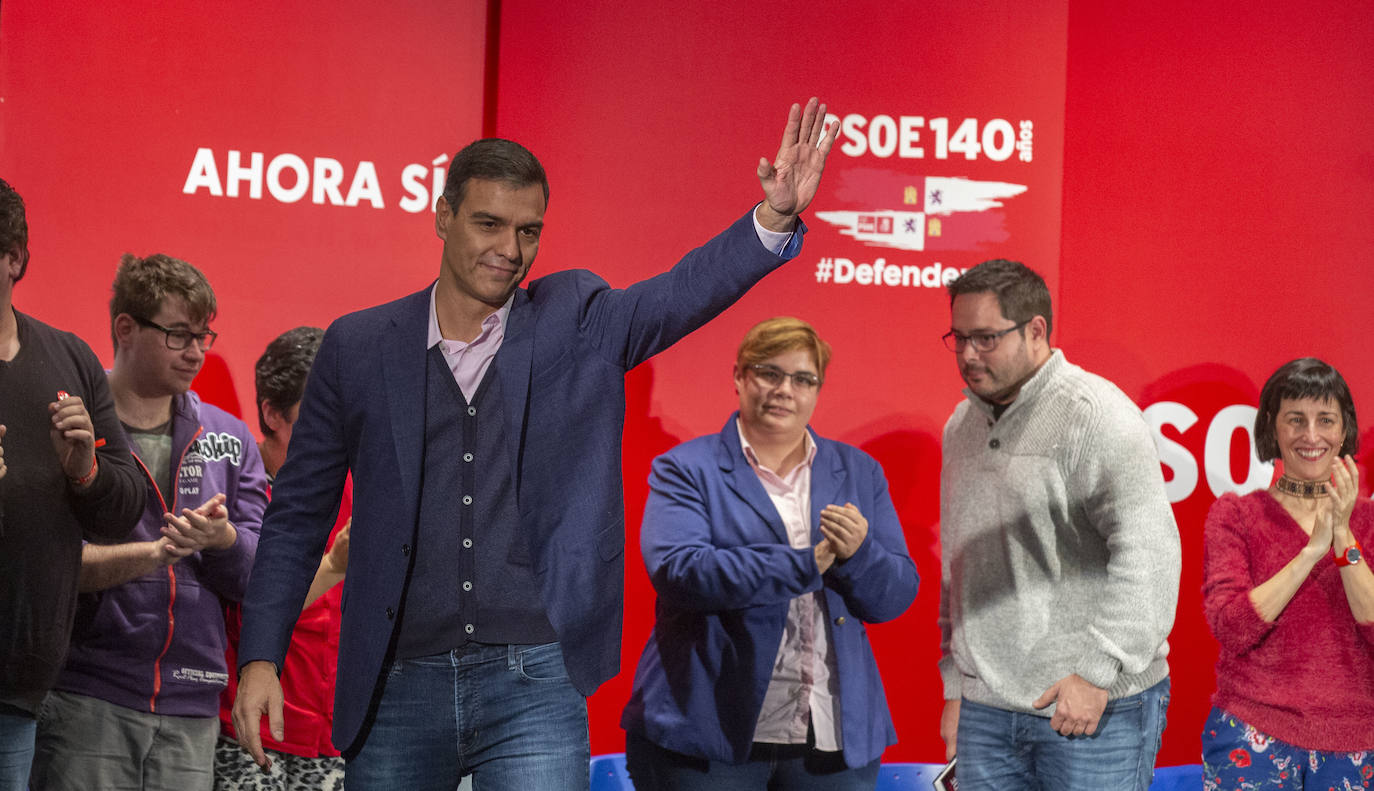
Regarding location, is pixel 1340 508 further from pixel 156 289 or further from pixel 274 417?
pixel 156 289

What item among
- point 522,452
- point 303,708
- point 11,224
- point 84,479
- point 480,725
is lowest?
point 303,708

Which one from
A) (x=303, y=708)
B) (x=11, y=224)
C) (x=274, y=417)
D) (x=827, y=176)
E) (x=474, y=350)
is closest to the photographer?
(x=474, y=350)

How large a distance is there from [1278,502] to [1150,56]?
1.76 meters

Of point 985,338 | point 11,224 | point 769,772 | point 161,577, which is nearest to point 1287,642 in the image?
point 985,338

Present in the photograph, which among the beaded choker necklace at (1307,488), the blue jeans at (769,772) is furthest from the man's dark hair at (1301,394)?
the blue jeans at (769,772)

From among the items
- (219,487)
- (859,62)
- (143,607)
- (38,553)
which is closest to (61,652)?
(38,553)

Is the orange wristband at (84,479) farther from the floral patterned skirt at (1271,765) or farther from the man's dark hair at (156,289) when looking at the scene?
the floral patterned skirt at (1271,765)

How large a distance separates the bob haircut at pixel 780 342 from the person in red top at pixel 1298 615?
1387 millimetres

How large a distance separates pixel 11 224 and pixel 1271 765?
11.6 ft

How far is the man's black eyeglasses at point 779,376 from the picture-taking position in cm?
355

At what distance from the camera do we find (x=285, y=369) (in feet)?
12.1

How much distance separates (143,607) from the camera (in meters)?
3.22

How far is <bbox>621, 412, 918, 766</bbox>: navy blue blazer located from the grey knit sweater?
0.23m

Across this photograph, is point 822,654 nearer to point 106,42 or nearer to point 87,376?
point 87,376
